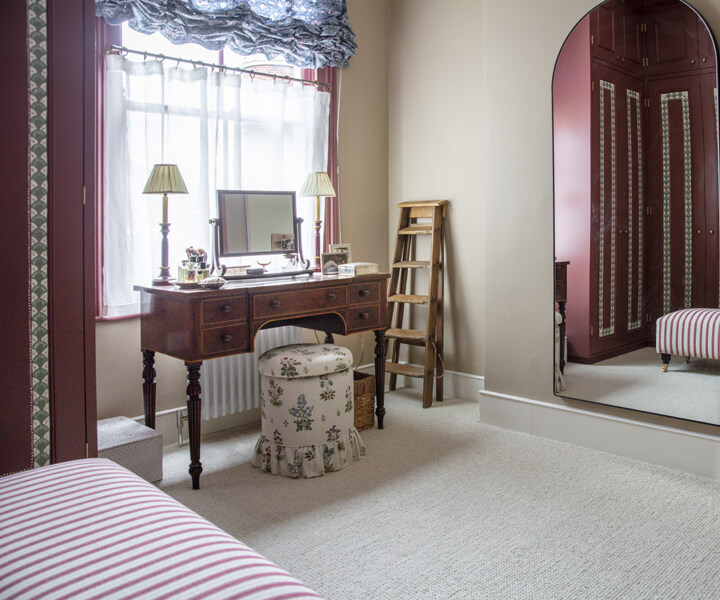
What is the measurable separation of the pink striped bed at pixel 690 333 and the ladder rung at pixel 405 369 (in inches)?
59.8

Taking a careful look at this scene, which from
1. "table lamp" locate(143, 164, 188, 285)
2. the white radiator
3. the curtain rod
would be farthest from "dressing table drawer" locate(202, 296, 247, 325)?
the curtain rod

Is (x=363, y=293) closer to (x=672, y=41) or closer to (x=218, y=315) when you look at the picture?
(x=218, y=315)

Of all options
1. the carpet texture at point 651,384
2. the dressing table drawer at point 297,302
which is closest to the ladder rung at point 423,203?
the dressing table drawer at point 297,302

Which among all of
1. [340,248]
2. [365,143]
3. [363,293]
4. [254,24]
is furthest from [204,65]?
[363,293]

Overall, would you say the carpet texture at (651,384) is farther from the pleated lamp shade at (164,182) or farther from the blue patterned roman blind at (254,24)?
the blue patterned roman blind at (254,24)

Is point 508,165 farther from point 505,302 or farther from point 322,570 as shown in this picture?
point 322,570

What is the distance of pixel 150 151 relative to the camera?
3096 millimetres

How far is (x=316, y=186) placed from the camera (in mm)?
3557

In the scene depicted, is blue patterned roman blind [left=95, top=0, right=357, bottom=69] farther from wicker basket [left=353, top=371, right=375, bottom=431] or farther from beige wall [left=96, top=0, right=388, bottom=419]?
wicker basket [left=353, top=371, right=375, bottom=431]

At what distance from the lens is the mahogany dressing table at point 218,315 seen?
8.70 ft

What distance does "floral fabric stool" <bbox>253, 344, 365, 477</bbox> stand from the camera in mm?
2844

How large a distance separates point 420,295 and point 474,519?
1.97 meters

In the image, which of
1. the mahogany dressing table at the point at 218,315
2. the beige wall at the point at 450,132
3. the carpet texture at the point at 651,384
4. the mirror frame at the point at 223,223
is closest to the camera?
the mahogany dressing table at the point at 218,315

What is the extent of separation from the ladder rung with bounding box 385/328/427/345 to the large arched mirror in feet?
3.33
